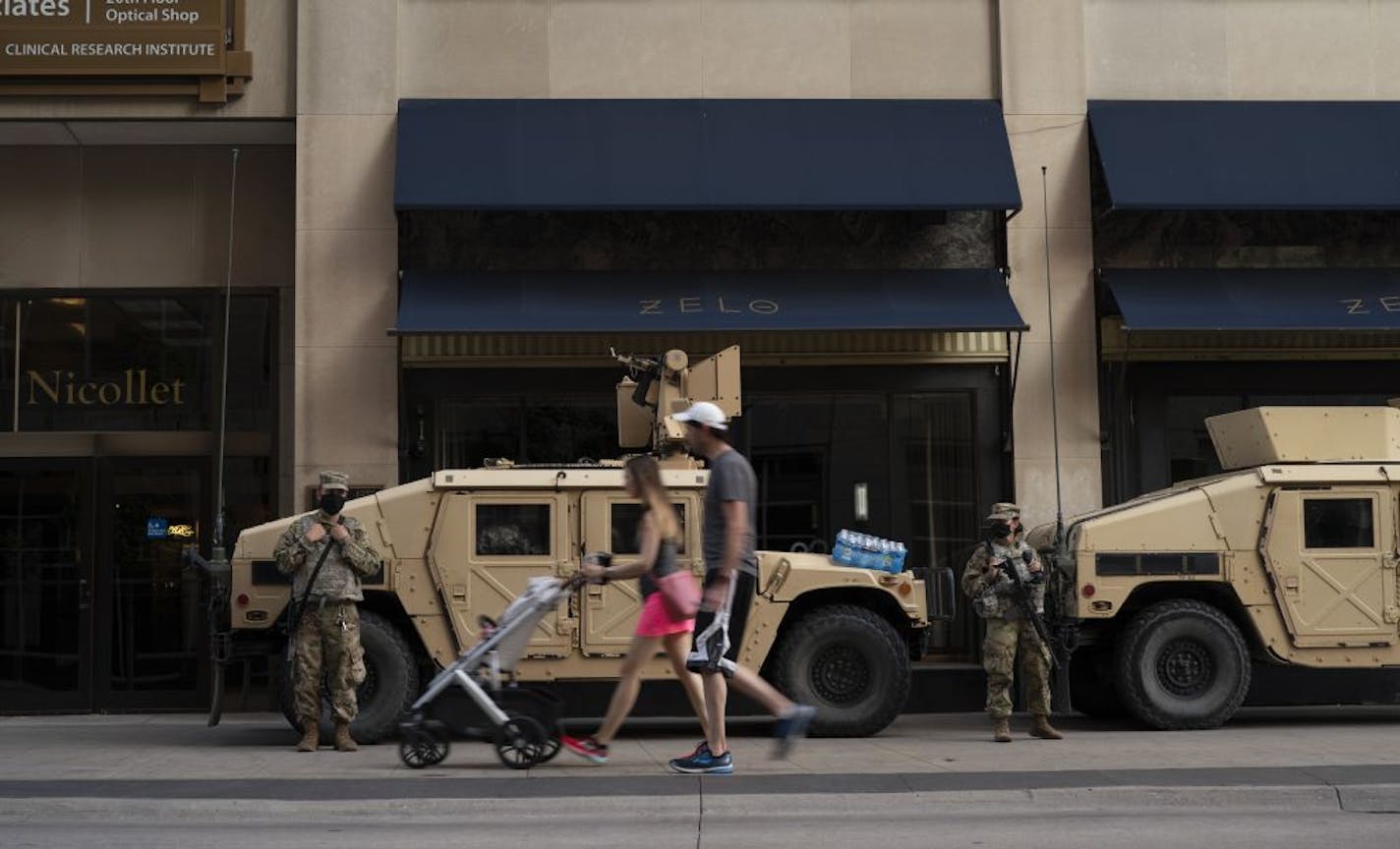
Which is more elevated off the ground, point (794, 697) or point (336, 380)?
point (336, 380)

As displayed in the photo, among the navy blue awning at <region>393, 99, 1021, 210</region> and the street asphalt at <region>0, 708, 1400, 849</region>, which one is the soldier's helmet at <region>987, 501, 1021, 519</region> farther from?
the navy blue awning at <region>393, 99, 1021, 210</region>

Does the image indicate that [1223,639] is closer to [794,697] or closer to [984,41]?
[794,697]

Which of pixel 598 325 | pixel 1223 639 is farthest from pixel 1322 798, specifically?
pixel 598 325

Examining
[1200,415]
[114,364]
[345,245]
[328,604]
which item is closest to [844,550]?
[328,604]

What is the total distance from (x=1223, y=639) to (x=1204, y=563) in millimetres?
613

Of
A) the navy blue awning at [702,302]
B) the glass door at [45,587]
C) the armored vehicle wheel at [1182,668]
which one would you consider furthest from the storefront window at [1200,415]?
the glass door at [45,587]

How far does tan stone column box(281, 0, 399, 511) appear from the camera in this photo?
607 inches

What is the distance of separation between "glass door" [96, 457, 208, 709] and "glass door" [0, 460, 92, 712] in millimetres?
193

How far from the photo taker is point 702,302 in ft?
50.1

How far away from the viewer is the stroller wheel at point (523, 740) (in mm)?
9656

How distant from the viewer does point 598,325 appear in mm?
14867

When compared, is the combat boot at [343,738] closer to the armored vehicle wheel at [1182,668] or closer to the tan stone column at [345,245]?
the tan stone column at [345,245]

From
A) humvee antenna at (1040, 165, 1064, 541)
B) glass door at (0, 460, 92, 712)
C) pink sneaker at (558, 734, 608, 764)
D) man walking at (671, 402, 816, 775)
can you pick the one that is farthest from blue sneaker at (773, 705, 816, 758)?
glass door at (0, 460, 92, 712)

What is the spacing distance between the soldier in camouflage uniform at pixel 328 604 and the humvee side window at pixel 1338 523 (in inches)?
287
